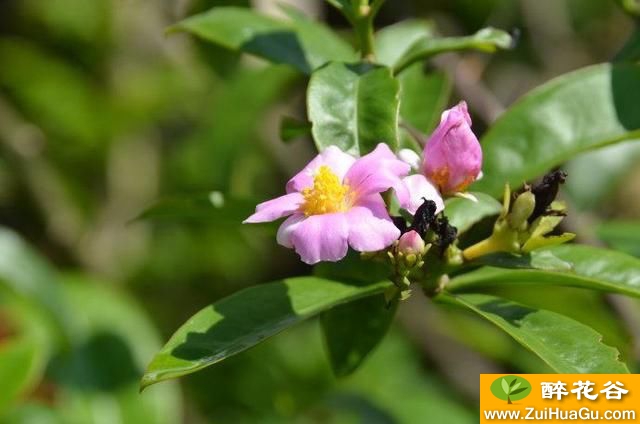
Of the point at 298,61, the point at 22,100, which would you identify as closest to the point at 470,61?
the point at 298,61

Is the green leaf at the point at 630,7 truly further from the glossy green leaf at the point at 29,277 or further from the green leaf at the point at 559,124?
the glossy green leaf at the point at 29,277

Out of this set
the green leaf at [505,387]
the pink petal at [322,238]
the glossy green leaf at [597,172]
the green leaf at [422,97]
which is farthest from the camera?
the glossy green leaf at [597,172]

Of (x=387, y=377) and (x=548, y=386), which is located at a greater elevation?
(x=548, y=386)

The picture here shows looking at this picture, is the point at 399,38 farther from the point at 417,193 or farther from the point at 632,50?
the point at 417,193

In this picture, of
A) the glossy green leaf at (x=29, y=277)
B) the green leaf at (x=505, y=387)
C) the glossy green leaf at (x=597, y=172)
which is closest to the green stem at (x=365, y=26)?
the green leaf at (x=505, y=387)

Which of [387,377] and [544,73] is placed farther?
[544,73]

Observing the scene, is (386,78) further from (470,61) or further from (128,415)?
(128,415)
